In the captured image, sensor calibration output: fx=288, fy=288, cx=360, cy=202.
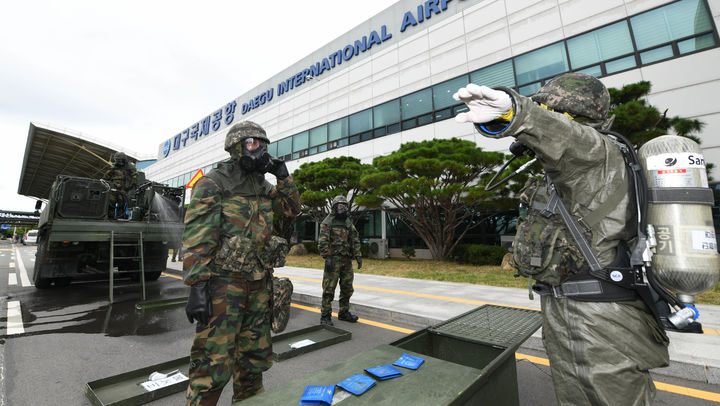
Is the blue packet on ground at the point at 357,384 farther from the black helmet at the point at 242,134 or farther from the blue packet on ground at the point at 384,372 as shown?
the black helmet at the point at 242,134

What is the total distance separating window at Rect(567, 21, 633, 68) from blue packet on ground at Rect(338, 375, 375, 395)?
1311cm

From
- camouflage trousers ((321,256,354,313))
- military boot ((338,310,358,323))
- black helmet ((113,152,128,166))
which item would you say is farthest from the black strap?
black helmet ((113,152,128,166))

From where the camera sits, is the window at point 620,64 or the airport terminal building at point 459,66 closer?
the airport terminal building at point 459,66

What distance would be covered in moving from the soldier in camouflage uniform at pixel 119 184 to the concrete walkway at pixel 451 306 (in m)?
5.01

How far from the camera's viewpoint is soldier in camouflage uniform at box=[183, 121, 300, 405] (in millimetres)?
1947

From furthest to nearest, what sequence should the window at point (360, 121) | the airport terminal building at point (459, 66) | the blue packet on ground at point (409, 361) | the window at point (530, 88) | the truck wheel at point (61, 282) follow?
the window at point (360, 121)
the window at point (530, 88)
the airport terminal building at point (459, 66)
the truck wheel at point (61, 282)
the blue packet on ground at point (409, 361)

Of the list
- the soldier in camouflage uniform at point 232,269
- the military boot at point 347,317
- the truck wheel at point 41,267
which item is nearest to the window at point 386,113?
the military boot at point 347,317

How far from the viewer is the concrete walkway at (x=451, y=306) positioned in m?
2.71

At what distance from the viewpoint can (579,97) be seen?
1.51 meters

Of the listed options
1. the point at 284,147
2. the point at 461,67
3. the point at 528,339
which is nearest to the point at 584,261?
the point at 528,339

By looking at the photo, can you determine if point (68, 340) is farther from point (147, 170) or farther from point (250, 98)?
point (147, 170)

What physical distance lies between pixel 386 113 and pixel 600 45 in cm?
884

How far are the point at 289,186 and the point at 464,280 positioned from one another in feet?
21.2

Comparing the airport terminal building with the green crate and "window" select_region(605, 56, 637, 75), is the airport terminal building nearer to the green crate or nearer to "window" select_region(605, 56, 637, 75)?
"window" select_region(605, 56, 637, 75)
